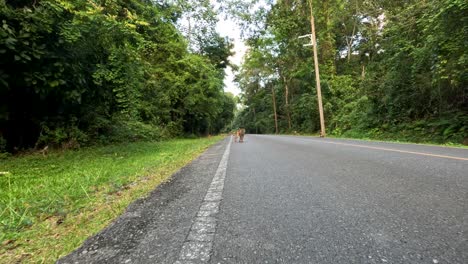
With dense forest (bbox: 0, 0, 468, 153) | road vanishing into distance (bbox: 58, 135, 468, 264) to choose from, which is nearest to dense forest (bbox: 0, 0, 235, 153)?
dense forest (bbox: 0, 0, 468, 153)

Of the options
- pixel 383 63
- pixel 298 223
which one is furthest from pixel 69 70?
pixel 383 63

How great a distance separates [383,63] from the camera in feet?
56.1

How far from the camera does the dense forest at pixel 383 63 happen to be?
34.4 feet

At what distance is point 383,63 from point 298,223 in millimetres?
18706

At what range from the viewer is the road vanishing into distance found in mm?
1643

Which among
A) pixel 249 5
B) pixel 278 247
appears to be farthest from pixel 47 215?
pixel 249 5

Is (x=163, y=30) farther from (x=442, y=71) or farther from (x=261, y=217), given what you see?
(x=261, y=217)

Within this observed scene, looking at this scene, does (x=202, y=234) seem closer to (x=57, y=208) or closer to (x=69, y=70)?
(x=57, y=208)

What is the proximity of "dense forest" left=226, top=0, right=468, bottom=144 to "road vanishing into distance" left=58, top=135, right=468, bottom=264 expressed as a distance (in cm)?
968

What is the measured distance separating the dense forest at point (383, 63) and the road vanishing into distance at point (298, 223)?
9685 millimetres

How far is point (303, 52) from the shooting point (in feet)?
90.2

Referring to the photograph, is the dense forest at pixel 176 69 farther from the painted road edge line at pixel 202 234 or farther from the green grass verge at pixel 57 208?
the painted road edge line at pixel 202 234

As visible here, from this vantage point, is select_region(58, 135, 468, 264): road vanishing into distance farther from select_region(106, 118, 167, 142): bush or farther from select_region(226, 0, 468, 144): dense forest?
select_region(106, 118, 167, 142): bush

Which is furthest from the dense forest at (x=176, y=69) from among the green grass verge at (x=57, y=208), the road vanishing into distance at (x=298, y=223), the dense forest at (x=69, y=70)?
the road vanishing into distance at (x=298, y=223)
